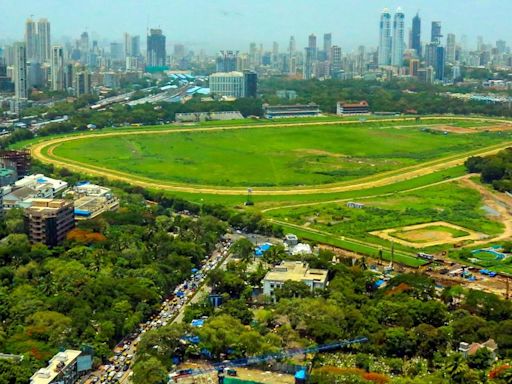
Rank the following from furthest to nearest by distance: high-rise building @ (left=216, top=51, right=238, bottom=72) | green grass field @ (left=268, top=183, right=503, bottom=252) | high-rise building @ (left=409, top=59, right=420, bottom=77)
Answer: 1. high-rise building @ (left=216, top=51, right=238, bottom=72)
2. high-rise building @ (left=409, top=59, right=420, bottom=77)
3. green grass field @ (left=268, top=183, right=503, bottom=252)

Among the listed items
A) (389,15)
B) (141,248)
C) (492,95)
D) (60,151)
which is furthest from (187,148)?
(389,15)

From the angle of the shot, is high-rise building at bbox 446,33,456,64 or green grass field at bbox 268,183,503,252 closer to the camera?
green grass field at bbox 268,183,503,252

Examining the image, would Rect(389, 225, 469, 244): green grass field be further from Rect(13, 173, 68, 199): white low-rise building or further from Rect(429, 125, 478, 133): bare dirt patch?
Rect(429, 125, 478, 133): bare dirt patch

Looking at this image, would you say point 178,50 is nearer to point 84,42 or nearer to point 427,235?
point 84,42

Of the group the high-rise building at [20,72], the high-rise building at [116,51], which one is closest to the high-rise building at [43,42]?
the high-rise building at [20,72]

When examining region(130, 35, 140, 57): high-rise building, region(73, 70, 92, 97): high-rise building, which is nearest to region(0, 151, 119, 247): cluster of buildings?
region(73, 70, 92, 97): high-rise building

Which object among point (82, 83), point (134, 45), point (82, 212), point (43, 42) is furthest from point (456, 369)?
point (134, 45)
